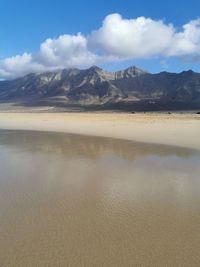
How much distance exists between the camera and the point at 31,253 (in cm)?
535

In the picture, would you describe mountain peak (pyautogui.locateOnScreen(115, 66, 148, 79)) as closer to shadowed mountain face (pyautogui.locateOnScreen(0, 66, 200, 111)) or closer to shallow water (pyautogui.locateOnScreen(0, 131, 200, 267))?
shadowed mountain face (pyautogui.locateOnScreen(0, 66, 200, 111))

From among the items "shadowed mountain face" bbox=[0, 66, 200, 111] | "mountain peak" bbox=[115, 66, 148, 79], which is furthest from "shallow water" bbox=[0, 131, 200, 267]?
"mountain peak" bbox=[115, 66, 148, 79]

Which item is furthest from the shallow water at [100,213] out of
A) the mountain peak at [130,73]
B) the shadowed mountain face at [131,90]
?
the mountain peak at [130,73]

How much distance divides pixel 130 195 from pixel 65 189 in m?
1.88

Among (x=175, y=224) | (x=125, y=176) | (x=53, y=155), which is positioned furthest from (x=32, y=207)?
(x=53, y=155)

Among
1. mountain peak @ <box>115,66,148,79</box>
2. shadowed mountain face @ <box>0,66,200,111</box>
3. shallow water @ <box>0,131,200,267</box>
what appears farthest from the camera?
mountain peak @ <box>115,66,148,79</box>

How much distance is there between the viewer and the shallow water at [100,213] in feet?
17.4

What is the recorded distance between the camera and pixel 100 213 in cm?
718

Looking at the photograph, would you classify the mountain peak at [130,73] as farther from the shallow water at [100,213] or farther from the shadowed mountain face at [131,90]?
the shallow water at [100,213]

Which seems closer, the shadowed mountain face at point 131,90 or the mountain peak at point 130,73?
the shadowed mountain face at point 131,90

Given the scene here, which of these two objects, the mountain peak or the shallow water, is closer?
the shallow water

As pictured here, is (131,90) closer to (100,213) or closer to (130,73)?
(130,73)

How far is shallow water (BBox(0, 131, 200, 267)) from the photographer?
5.31m

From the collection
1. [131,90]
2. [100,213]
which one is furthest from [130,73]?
[100,213]
